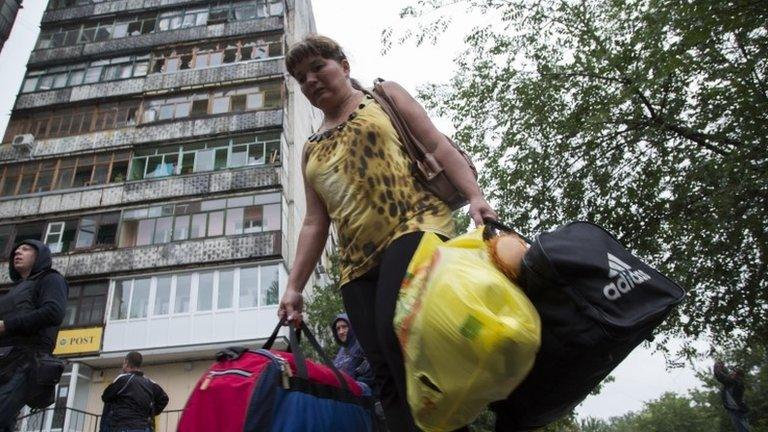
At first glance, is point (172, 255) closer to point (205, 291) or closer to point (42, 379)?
point (205, 291)

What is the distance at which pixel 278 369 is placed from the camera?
83.4 inches

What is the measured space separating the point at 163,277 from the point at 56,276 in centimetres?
1867

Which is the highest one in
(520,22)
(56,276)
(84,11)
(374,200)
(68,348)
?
(84,11)

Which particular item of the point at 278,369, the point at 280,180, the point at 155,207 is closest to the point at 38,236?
the point at 155,207

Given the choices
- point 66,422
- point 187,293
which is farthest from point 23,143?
point 66,422

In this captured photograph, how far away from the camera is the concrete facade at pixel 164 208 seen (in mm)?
20297

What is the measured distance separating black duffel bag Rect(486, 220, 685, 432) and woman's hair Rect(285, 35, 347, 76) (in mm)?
1295

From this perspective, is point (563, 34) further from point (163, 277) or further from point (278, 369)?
point (163, 277)

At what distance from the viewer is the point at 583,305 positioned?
135cm

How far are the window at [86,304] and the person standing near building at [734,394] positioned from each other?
20481 mm

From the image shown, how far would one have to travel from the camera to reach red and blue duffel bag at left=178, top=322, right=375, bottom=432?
1994 mm

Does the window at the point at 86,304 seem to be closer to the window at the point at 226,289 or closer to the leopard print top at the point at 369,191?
the window at the point at 226,289

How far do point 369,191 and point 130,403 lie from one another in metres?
5.77

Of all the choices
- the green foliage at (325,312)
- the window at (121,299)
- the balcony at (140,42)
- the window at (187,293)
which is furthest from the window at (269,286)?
the balcony at (140,42)
